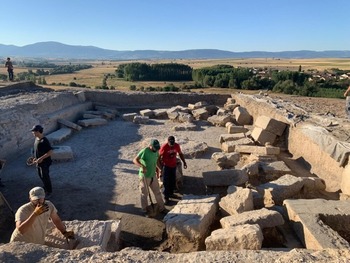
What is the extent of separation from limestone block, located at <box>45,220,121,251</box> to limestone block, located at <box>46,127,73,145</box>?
23.1 feet

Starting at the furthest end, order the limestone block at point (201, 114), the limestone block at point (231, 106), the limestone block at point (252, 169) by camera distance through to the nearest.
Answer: the limestone block at point (231, 106) → the limestone block at point (201, 114) → the limestone block at point (252, 169)

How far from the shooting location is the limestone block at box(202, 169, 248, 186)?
7848mm

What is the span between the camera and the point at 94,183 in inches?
350

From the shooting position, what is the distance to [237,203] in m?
6.41

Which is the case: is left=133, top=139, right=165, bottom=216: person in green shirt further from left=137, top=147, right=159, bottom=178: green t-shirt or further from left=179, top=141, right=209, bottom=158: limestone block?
left=179, top=141, right=209, bottom=158: limestone block

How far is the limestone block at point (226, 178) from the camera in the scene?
7848 millimetres

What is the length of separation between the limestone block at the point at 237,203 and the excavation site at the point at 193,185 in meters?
0.02

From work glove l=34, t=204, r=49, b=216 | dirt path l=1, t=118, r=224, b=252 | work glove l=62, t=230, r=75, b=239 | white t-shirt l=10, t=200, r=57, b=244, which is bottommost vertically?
dirt path l=1, t=118, r=224, b=252

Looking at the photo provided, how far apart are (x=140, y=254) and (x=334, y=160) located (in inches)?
246

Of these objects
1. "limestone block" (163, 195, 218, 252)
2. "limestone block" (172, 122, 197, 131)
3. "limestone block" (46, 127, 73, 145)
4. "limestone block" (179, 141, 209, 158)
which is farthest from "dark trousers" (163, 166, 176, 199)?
"limestone block" (172, 122, 197, 131)

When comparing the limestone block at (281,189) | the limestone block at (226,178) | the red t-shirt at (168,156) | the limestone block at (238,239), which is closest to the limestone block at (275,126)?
the limestone block at (281,189)

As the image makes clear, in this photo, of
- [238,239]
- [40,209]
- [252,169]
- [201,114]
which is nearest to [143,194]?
[238,239]

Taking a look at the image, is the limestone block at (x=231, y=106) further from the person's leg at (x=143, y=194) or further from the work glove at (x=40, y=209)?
the work glove at (x=40, y=209)

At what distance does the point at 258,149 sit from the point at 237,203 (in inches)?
174
